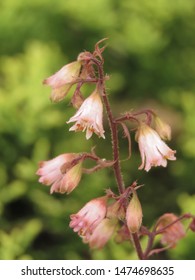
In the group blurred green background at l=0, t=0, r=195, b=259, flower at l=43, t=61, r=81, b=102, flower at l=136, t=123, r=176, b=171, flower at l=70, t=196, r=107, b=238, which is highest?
blurred green background at l=0, t=0, r=195, b=259

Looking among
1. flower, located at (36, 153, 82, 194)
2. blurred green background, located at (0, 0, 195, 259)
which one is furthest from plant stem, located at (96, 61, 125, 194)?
blurred green background, located at (0, 0, 195, 259)

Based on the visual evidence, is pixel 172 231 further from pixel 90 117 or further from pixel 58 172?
pixel 90 117

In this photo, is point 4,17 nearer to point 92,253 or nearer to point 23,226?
point 23,226

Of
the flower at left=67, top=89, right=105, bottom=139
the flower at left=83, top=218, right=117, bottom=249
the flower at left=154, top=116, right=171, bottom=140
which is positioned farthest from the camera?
the flower at left=83, top=218, right=117, bottom=249

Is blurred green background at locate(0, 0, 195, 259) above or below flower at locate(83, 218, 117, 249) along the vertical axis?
above

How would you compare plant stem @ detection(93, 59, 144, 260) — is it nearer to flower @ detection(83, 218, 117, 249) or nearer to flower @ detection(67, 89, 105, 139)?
flower @ detection(67, 89, 105, 139)

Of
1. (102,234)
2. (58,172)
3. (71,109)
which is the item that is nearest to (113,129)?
(58,172)

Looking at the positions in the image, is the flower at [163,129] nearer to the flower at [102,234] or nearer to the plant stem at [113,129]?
the plant stem at [113,129]
